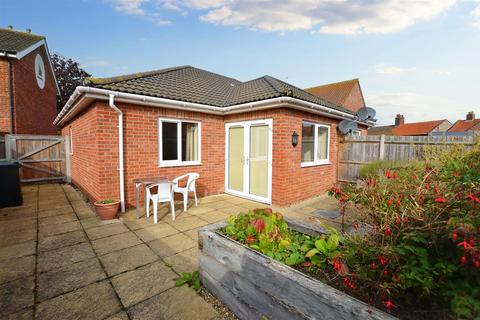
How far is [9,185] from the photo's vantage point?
5.97 meters

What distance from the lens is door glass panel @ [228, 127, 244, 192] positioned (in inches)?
276

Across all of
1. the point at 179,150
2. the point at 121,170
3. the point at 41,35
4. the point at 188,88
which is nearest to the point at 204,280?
the point at 121,170

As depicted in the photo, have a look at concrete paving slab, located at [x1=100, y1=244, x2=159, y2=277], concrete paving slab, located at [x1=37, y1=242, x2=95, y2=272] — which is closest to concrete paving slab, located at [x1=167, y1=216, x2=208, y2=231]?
concrete paving slab, located at [x1=100, y1=244, x2=159, y2=277]

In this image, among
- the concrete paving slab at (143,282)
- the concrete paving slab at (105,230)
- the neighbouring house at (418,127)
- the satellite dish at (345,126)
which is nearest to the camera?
the concrete paving slab at (143,282)

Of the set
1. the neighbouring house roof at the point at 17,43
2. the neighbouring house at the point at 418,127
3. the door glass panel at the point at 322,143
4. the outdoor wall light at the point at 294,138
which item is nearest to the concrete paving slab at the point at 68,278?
the outdoor wall light at the point at 294,138

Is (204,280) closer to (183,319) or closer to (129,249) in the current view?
(183,319)

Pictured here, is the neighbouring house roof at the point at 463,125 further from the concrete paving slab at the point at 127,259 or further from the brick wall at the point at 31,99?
the brick wall at the point at 31,99

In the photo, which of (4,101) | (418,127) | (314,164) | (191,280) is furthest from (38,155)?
(418,127)

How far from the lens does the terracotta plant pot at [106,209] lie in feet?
15.7

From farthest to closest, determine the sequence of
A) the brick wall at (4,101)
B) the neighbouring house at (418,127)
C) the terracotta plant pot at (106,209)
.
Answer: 1. the neighbouring house at (418,127)
2. the brick wall at (4,101)
3. the terracotta plant pot at (106,209)

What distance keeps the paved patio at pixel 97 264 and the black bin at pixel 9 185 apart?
1.45 ft

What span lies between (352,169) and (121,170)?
312 inches

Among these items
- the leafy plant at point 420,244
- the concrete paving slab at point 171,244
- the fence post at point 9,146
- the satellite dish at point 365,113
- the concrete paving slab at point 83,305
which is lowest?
the concrete paving slab at point 83,305

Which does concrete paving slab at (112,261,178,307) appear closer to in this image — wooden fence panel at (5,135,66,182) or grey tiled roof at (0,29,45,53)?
wooden fence panel at (5,135,66,182)
